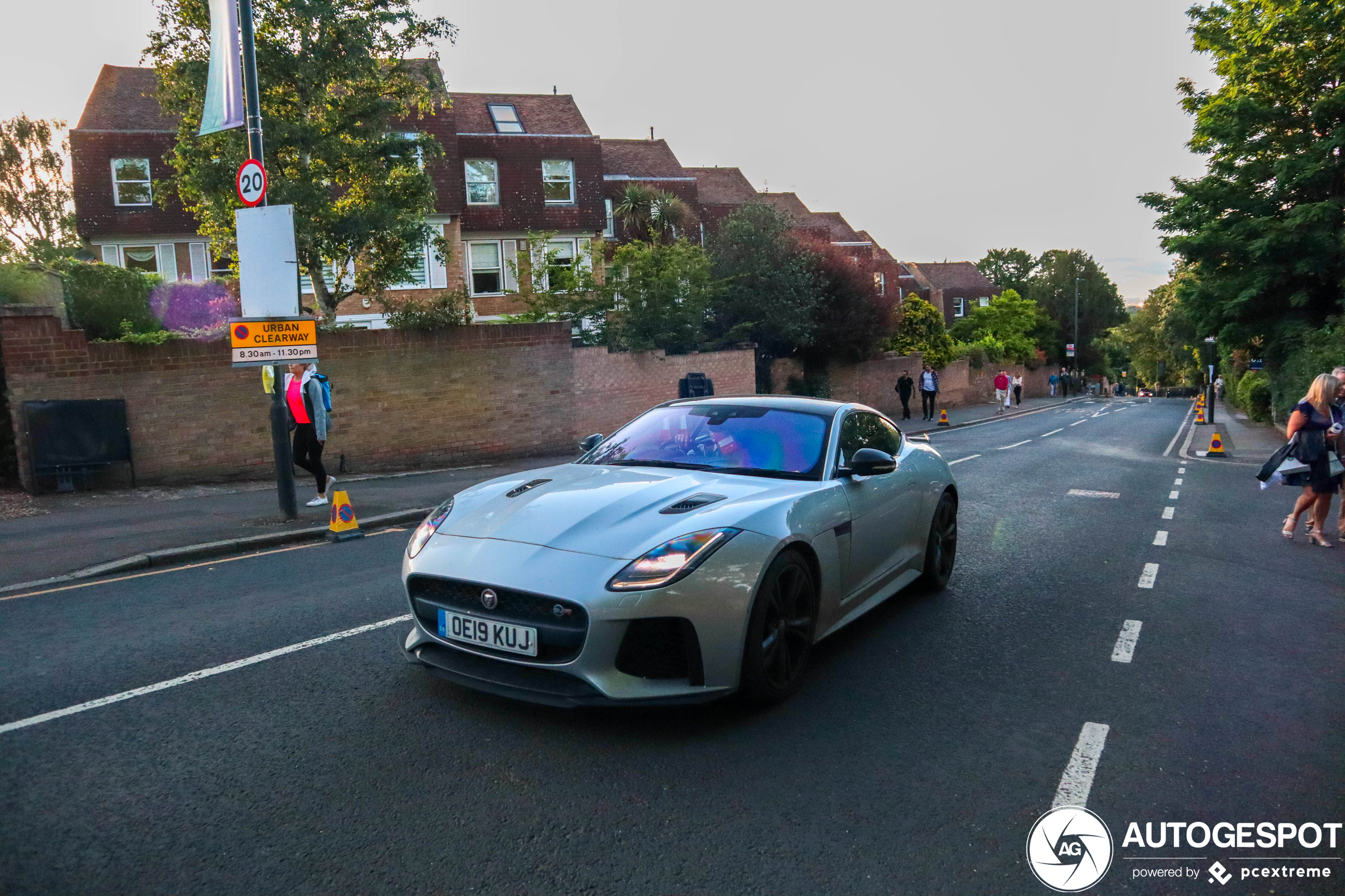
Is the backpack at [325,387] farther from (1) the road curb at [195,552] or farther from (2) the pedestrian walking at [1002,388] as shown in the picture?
(2) the pedestrian walking at [1002,388]

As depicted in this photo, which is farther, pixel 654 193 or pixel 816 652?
pixel 654 193

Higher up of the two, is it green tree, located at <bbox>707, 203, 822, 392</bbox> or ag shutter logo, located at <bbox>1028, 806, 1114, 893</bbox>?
green tree, located at <bbox>707, 203, 822, 392</bbox>

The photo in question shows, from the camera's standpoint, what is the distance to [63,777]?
3.70 metres

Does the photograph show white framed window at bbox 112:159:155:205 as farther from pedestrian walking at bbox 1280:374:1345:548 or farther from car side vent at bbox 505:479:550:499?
pedestrian walking at bbox 1280:374:1345:548

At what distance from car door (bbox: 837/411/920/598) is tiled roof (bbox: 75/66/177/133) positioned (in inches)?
1160

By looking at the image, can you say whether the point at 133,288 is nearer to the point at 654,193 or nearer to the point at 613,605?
the point at 613,605

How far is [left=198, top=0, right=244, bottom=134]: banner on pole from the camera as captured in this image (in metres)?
9.76

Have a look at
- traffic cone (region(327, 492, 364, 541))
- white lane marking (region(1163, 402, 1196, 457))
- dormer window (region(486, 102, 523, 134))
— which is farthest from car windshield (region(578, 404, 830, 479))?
dormer window (region(486, 102, 523, 134))

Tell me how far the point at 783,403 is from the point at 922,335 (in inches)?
1655

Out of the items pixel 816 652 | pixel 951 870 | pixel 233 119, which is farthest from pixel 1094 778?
pixel 233 119

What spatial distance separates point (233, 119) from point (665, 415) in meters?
6.96

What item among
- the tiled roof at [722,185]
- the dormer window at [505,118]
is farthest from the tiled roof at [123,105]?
the tiled roof at [722,185]

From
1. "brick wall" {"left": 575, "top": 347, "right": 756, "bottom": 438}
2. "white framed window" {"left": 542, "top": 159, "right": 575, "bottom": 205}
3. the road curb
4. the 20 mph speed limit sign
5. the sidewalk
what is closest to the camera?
the road curb

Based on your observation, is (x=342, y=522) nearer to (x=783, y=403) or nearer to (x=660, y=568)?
(x=783, y=403)
